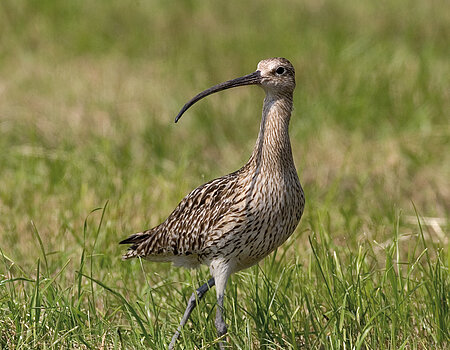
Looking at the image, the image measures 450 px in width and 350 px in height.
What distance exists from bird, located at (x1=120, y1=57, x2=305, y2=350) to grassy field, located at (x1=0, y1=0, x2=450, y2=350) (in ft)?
0.57

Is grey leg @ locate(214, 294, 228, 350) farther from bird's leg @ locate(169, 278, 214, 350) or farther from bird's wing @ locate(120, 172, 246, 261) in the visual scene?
bird's wing @ locate(120, 172, 246, 261)

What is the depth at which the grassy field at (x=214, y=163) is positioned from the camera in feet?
14.5

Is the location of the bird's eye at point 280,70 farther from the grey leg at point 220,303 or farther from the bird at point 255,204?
the grey leg at point 220,303

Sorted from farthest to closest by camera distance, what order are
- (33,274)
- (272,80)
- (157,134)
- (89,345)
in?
(157,134) → (33,274) → (272,80) → (89,345)

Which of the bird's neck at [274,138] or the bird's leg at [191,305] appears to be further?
the bird's neck at [274,138]

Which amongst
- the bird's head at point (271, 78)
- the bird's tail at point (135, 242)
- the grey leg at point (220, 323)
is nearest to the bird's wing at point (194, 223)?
the bird's tail at point (135, 242)

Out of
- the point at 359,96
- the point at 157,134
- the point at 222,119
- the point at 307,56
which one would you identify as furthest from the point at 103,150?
the point at 307,56

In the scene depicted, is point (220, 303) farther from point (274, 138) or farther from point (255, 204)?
point (274, 138)

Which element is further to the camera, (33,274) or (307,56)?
(307,56)

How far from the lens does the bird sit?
4.36 metres

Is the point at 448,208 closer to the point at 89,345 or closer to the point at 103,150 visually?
the point at 103,150

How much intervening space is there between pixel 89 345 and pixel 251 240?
35.9 inches

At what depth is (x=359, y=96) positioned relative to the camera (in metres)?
9.20

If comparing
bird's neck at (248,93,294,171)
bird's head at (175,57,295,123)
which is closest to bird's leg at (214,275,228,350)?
bird's neck at (248,93,294,171)
